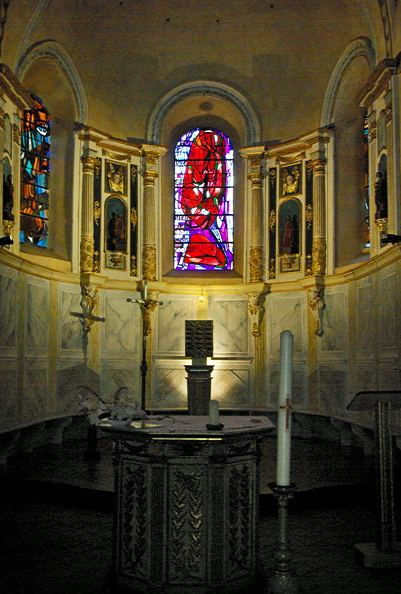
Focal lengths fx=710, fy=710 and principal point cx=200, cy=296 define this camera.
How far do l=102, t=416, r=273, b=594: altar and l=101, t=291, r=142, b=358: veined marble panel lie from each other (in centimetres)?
836

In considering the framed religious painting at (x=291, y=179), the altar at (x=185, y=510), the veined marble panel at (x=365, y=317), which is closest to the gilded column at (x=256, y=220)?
the framed religious painting at (x=291, y=179)

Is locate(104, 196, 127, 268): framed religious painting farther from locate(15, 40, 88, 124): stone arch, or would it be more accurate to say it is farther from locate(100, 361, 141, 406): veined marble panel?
locate(100, 361, 141, 406): veined marble panel

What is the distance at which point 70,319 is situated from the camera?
12.1m

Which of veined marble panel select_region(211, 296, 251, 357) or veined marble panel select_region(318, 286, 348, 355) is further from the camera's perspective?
veined marble panel select_region(211, 296, 251, 357)

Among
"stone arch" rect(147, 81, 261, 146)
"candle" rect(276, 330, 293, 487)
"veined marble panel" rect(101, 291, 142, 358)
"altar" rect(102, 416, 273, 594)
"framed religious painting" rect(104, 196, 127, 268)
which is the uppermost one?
"stone arch" rect(147, 81, 261, 146)

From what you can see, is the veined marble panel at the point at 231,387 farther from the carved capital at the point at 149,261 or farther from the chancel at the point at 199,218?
the carved capital at the point at 149,261

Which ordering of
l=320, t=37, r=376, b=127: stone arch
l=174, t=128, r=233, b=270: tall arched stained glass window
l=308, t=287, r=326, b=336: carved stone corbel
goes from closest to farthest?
l=320, t=37, r=376, b=127: stone arch, l=308, t=287, r=326, b=336: carved stone corbel, l=174, t=128, r=233, b=270: tall arched stained glass window

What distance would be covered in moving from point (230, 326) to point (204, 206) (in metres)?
2.50

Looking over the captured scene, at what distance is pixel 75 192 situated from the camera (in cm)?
1264

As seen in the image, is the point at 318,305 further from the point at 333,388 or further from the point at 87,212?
the point at 87,212

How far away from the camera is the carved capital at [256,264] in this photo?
43.6 ft

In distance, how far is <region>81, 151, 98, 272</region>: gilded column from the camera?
12509 millimetres

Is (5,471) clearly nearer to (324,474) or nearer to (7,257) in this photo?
(7,257)

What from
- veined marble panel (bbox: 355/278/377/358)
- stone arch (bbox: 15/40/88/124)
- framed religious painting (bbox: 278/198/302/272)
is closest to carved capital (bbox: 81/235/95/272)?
stone arch (bbox: 15/40/88/124)
